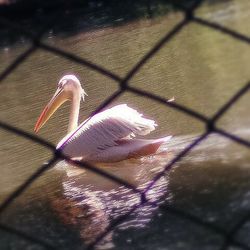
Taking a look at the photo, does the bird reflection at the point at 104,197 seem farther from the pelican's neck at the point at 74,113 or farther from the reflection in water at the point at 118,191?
the pelican's neck at the point at 74,113

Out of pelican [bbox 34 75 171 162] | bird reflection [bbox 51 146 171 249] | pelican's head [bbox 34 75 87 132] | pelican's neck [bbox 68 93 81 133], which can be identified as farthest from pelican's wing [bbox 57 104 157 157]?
pelican's head [bbox 34 75 87 132]

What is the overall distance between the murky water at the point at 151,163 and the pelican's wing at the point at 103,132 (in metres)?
0.17

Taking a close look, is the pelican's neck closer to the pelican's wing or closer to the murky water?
the murky water

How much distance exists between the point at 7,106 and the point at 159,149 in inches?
85.3

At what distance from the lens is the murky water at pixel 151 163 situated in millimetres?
3012

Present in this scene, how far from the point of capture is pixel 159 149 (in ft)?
16.3

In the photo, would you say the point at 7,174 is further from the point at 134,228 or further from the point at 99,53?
the point at 99,53

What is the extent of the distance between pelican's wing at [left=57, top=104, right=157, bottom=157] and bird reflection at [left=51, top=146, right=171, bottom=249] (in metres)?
0.14

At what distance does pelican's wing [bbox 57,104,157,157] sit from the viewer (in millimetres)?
5145

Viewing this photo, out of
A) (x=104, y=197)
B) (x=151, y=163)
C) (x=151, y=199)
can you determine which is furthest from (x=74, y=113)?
(x=151, y=199)

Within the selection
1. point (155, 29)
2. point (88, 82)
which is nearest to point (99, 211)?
point (88, 82)

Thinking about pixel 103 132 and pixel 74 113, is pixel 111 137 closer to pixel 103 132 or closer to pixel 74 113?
pixel 103 132

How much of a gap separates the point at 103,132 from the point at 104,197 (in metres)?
1.13

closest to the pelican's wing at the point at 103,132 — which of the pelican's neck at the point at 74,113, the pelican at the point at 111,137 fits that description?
the pelican at the point at 111,137
